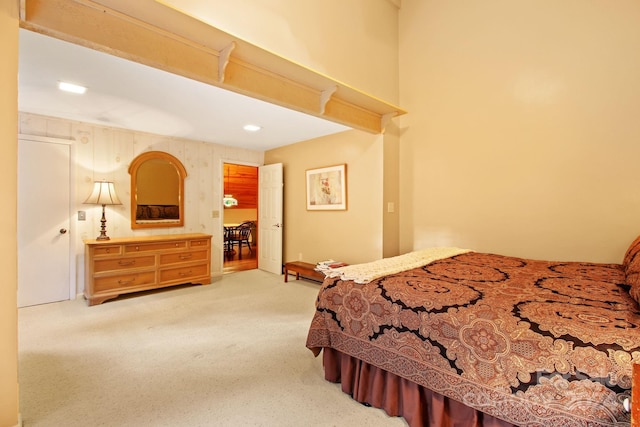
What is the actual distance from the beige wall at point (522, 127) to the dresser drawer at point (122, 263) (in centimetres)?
340

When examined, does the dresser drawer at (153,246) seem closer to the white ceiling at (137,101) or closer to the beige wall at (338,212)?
the white ceiling at (137,101)

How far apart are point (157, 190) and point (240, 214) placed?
4.34 meters

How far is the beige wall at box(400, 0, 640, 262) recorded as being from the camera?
7.47ft

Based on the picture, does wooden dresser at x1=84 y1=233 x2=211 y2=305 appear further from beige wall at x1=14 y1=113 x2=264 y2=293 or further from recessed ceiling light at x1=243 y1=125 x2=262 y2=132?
recessed ceiling light at x1=243 y1=125 x2=262 y2=132

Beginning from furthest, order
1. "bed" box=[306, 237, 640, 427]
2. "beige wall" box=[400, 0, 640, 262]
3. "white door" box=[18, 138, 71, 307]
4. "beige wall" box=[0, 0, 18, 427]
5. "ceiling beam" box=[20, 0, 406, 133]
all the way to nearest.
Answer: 1. "white door" box=[18, 138, 71, 307]
2. "beige wall" box=[400, 0, 640, 262]
3. "ceiling beam" box=[20, 0, 406, 133]
4. "beige wall" box=[0, 0, 18, 427]
5. "bed" box=[306, 237, 640, 427]

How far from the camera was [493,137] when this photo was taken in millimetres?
2875

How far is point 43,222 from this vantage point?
3.43 meters

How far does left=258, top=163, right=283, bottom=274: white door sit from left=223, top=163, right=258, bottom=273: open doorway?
576 millimetres

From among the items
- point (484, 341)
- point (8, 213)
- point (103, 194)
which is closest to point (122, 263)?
point (103, 194)

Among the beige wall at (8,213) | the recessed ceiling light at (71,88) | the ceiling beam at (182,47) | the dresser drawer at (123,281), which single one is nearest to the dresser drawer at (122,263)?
the dresser drawer at (123,281)

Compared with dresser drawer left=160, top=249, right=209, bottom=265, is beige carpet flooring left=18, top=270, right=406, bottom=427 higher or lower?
lower

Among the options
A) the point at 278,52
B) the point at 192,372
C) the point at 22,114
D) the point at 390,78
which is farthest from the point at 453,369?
the point at 22,114

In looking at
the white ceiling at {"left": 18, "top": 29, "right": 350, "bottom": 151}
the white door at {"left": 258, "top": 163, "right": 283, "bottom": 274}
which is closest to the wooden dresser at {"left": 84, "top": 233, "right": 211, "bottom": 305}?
the white door at {"left": 258, "top": 163, "right": 283, "bottom": 274}

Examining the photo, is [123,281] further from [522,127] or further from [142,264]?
[522,127]
